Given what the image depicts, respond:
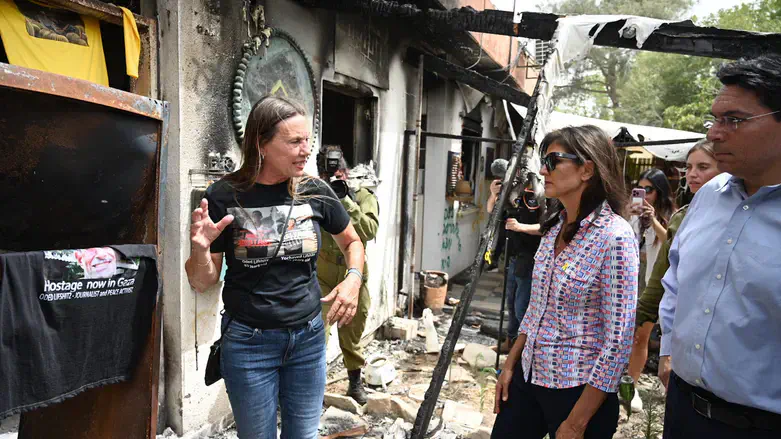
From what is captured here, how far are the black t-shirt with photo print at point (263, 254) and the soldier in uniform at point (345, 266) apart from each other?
1.71 meters

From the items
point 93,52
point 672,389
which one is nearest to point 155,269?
point 93,52

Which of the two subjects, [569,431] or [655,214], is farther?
[655,214]

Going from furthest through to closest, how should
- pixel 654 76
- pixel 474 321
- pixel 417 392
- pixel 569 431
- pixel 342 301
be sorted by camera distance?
pixel 654 76, pixel 474 321, pixel 417 392, pixel 342 301, pixel 569 431

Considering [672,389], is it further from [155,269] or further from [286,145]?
[155,269]

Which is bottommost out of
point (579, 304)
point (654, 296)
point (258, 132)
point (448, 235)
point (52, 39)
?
point (448, 235)

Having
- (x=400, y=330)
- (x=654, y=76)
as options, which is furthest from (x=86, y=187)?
(x=654, y=76)

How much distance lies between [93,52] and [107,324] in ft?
4.78

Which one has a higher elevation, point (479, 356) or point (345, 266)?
point (345, 266)

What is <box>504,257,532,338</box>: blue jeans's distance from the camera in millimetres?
4361

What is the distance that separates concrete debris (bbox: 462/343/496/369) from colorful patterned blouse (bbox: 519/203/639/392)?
3.07 m

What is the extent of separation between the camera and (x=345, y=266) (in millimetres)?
3689

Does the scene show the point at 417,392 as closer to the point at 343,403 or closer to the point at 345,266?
the point at 343,403

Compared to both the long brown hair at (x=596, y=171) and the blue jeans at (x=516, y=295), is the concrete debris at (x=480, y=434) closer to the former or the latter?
the blue jeans at (x=516, y=295)

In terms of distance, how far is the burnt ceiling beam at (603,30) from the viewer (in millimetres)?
3465
